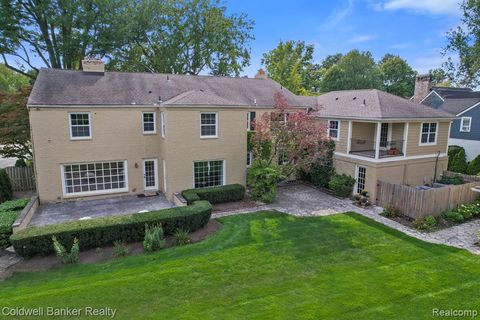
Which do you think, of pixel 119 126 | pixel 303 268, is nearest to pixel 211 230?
pixel 303 268

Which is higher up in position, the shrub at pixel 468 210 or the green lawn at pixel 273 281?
the shrub at pixel 468 210

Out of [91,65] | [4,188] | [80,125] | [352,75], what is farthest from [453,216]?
[352,75]

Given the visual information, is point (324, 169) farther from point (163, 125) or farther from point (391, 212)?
point (163, 125)

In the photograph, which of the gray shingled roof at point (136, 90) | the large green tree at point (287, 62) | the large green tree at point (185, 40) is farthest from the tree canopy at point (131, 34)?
the gray shingled roof at point (136, 90)

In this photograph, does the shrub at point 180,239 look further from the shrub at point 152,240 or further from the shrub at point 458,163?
the shrub at point 458,163

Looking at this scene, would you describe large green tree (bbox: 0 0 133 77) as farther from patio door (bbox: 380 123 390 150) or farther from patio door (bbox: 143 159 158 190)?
patio door (bbox: 380 123 390 150)

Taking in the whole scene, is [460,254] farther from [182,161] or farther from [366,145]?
[182,161]
